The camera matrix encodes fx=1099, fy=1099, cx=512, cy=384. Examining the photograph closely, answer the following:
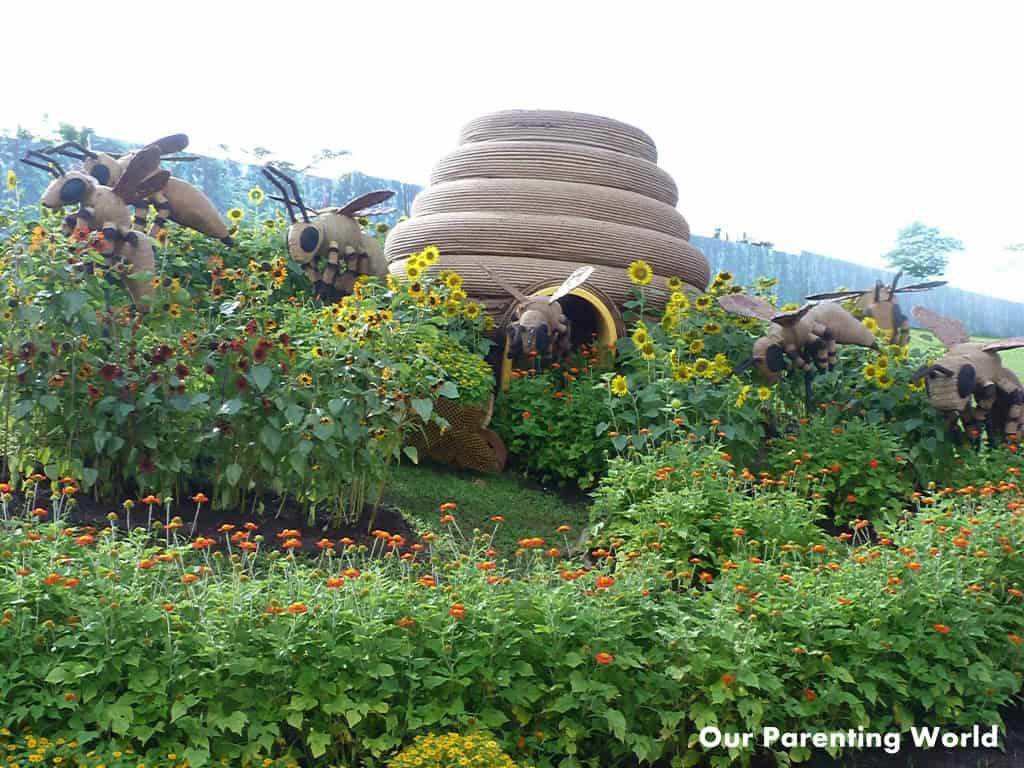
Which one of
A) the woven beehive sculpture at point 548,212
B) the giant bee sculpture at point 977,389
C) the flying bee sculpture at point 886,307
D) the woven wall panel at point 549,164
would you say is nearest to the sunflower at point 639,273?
the woven beehive sculpture at point 548,212

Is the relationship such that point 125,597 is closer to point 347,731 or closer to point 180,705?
point 180,705

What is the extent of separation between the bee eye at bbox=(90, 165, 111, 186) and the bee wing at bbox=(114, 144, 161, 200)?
0.33 m

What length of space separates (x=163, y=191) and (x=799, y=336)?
3328 mm

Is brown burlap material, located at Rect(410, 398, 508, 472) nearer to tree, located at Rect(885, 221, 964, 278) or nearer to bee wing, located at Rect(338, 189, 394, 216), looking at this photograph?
bee wing, located at Rect(338, 189, 394, 216)

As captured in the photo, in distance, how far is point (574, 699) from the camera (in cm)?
255

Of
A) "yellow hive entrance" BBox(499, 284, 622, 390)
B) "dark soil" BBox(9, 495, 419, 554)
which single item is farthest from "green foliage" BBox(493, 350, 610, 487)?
"dark soil" BBox(9, 495, 419, 554)

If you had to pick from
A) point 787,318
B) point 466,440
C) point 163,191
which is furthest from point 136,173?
point 787,318

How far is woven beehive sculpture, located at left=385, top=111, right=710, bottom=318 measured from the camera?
646cm

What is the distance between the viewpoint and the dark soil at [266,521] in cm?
382

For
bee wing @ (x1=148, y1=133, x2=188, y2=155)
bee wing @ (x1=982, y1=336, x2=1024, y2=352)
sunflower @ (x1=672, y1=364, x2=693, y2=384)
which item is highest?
bee wing @ (x1=148, y1=133, x2=188, y2=155)

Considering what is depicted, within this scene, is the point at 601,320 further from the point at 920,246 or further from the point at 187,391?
the point at 920,246

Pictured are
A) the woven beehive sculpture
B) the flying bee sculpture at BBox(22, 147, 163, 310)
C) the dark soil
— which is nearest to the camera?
the dark soil

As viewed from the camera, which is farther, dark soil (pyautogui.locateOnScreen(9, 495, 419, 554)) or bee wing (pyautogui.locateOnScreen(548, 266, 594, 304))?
bee wing (pyautogui.locateOnScreen(548, 266, 594, 304))

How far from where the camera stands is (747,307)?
228 inches
